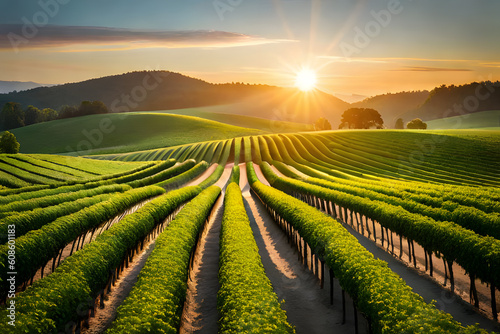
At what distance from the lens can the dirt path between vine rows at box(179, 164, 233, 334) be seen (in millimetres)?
14234

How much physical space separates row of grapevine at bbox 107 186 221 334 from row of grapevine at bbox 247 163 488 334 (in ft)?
21.5

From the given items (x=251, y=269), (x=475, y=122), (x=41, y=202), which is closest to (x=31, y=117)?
(x=41, y=202)

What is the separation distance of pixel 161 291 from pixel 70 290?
334 cm

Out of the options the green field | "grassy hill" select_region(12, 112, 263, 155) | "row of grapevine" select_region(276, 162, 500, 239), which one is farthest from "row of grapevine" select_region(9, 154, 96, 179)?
"grassy hill" select_region(12, 112, 263, 155)

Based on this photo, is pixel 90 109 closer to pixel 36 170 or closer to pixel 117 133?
pixel 117 133

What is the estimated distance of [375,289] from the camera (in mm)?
11320

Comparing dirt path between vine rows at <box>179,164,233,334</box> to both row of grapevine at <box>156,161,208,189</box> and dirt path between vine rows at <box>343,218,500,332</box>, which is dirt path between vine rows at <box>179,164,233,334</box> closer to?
dirt path between vine rows at <box>343,218,500,332</box>

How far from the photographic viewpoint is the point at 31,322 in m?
9.49

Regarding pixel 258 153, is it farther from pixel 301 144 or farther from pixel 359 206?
pixel 359 206


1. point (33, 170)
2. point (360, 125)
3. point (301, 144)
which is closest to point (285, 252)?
point (33, 170)

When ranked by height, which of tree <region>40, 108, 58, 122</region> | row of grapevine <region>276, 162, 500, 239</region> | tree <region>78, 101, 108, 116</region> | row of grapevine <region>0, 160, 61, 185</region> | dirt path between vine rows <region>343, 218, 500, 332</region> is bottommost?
dirt path between vine rows <region>343, 218, 500, 332</region>

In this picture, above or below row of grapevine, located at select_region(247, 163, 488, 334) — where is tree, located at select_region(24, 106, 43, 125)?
above

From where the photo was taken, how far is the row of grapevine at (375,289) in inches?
352

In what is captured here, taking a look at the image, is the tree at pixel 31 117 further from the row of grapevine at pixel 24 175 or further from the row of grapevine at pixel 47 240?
the row of grapevine at pixel 47 240
